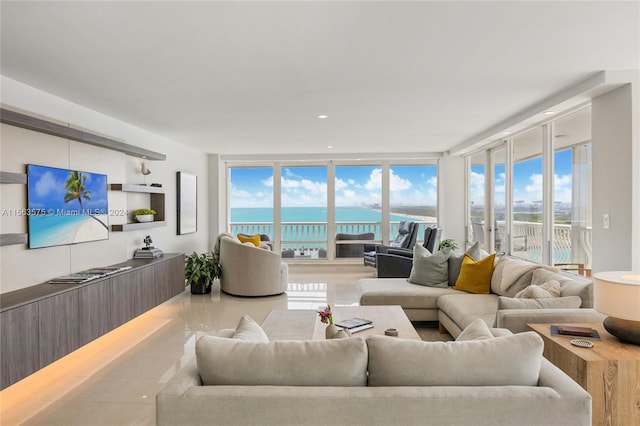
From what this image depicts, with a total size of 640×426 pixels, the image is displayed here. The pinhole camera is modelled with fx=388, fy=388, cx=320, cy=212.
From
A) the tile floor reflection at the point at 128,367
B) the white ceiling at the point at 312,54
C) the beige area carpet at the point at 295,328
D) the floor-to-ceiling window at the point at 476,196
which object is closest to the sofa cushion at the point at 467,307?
the beige area carpet at the point at 295,328

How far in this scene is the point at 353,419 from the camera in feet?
4.43

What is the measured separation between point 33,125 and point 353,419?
3.23 metres

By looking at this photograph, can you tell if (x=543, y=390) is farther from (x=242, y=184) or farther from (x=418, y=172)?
(x=242, y=184)

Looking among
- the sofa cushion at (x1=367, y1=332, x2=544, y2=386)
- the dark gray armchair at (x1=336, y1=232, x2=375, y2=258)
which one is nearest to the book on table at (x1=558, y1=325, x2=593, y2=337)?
the sofa cushion at (x1=367, y1=332, x2=544, y2=386)

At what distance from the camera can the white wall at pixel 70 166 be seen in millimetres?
3040

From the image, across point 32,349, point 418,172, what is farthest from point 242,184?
point 32,349

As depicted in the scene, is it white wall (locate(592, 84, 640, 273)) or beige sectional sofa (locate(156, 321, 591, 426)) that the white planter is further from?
white wall (locate(592, 84, 640, 273))

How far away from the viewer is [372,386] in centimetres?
149

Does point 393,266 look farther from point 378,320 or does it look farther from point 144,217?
point 144,217

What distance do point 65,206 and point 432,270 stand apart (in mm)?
3807

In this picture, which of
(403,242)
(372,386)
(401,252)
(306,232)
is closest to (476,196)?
(403,242)

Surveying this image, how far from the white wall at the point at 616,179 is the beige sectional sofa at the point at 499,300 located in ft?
1.26

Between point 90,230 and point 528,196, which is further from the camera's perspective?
point 528,196

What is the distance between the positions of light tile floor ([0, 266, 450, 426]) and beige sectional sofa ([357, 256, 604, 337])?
0.32 m
